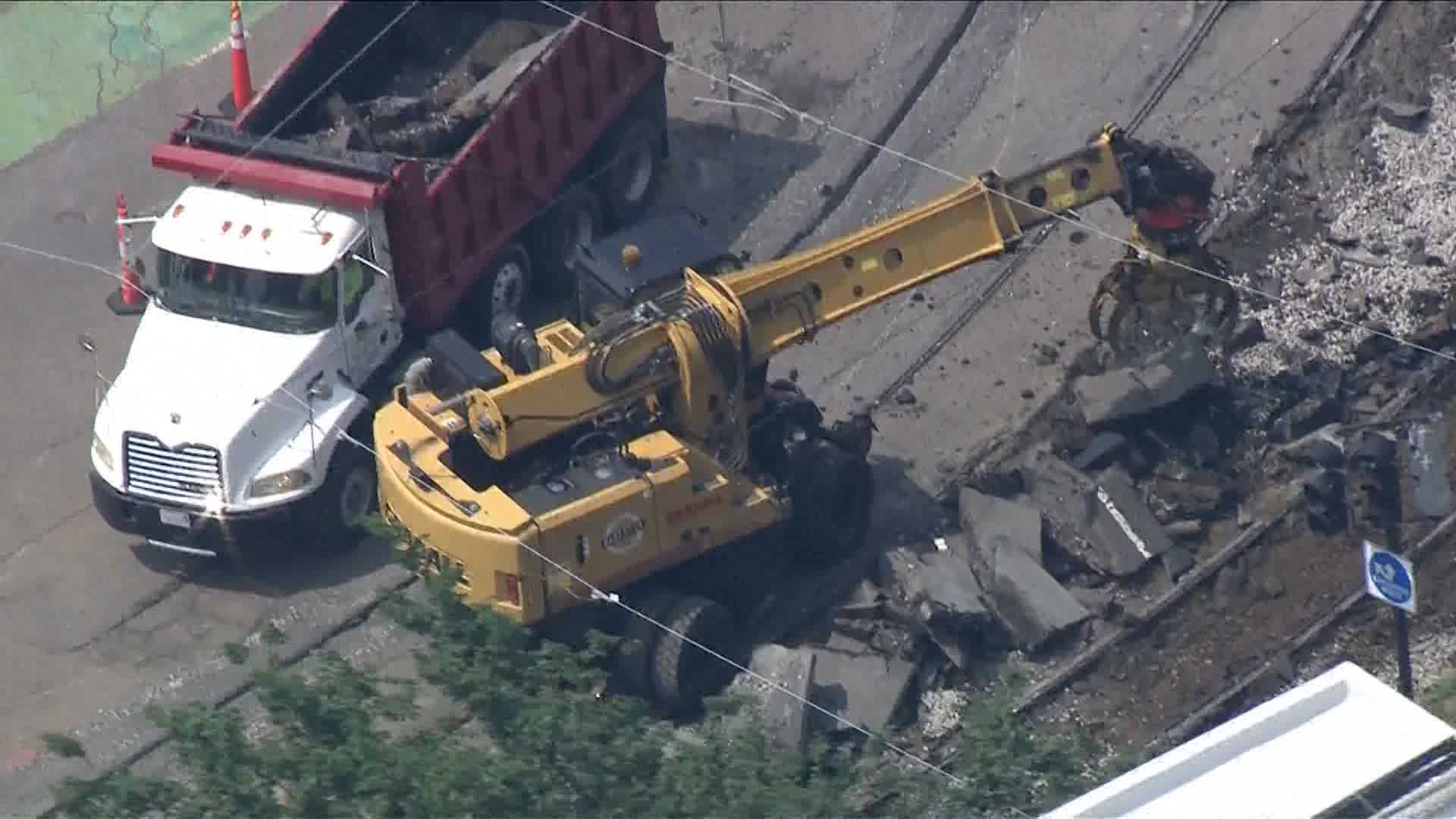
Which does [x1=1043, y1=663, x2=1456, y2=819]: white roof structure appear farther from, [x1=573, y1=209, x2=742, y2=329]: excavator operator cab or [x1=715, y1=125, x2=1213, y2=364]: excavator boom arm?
[x1=573, y1=209, x2=742, y2=329]: excavator operator cab

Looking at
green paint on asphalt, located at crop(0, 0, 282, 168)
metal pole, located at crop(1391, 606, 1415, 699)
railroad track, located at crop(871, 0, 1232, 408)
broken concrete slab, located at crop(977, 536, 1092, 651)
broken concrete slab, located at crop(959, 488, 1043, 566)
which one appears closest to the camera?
metal pole, located at crop(1391, 606, 1415, 699)

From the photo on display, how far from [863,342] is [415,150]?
3954 millimetres

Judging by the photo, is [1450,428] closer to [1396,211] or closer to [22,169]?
[1396,211]

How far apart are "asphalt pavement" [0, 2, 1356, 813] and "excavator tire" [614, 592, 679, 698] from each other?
6.35 ft

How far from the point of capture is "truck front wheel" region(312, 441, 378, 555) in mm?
18000

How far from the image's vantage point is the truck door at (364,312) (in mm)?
18422

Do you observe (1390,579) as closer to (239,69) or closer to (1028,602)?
(1028,602)

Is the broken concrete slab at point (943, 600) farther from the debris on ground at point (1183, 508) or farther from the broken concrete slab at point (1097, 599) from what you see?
the broken concrete slab at point (1097, 599)

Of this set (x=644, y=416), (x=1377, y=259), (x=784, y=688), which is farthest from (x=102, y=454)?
(x=1377, y=259)

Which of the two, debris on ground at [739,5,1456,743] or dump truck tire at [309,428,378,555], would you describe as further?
dump truck tire at [309,428,378,555]

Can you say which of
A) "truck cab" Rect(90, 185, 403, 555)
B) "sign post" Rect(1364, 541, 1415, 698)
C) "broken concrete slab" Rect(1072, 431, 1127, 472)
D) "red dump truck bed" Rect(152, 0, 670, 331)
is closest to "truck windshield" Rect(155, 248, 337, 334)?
"truck cab" Rect(90, 185, 403, 555)

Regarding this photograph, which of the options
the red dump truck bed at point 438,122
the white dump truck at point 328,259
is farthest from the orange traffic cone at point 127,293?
the red dump truck bed at point 438,122

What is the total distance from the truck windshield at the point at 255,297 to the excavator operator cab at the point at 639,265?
1.94 meters

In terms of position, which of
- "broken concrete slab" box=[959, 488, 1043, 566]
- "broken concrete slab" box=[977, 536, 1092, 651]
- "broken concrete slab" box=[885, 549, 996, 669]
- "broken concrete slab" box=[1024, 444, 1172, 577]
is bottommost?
"broken concrete slab" box=[885, 549, 996, 669]
